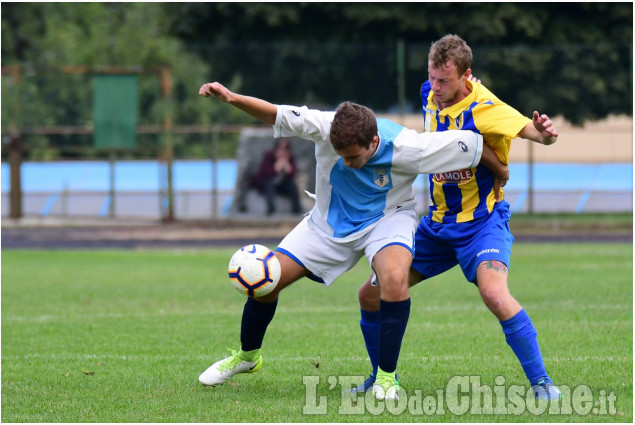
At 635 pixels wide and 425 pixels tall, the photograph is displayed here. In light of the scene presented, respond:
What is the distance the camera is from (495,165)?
19.3ft

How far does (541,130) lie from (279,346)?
2.97 m

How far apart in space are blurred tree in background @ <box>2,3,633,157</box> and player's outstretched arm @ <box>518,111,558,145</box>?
15389mm

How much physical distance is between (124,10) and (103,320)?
3207cm

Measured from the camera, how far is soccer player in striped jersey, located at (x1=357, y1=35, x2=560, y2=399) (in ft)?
18.5

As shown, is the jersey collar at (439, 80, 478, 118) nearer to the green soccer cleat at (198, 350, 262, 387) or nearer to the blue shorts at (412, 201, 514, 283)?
the blue shorts at (412, 201, 514, 283)

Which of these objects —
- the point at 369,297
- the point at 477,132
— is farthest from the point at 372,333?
the point at 477,132

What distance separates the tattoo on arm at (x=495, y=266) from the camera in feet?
18.8

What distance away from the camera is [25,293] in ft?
37.4

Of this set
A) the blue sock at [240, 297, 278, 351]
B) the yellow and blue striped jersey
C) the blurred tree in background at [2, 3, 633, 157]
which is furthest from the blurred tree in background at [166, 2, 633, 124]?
the blue sock at [240, 297, 278, 351]

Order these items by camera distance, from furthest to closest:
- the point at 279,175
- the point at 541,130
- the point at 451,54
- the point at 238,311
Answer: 1. the point at 279,175
2. the point at 238,311
3. the point at 451,54
4. the point at 541,130

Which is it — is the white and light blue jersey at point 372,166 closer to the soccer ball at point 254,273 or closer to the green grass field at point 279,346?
the soccer ball at point 254,273

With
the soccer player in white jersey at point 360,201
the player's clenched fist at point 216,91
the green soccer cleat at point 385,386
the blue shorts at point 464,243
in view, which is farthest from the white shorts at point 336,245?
the player's clenched fist at point 216,91

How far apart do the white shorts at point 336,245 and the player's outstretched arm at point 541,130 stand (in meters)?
0.85

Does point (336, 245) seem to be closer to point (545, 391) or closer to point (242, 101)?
point (242, 101)
